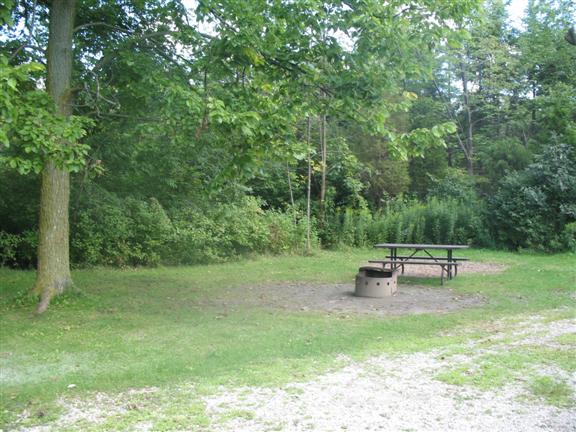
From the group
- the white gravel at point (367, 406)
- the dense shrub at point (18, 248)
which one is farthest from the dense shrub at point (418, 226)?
the white gravel at point (367, 406)

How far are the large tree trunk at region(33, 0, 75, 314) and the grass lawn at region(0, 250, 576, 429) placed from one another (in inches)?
15.9

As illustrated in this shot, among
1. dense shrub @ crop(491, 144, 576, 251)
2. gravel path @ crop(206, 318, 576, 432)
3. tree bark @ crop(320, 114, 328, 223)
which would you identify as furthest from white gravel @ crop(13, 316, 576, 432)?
dense shrub @ crop(491, 144, 576, 251)

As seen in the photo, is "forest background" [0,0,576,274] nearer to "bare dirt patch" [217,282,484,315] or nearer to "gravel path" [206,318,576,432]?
"bare dirt patch" [217,282,484,315]

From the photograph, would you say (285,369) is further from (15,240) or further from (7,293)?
(15,240)

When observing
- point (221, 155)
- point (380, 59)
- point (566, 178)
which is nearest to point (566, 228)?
point (566, 178)

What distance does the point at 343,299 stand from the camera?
29.0 feet

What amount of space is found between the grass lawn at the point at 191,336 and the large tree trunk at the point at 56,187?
15.9 inches

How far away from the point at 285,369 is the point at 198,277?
704 centimetres

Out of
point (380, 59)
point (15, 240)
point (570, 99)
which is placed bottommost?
point (15, 240)

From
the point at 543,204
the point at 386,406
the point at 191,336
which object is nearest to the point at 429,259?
the point at 191,336

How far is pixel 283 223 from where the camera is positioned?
1628 centimetres

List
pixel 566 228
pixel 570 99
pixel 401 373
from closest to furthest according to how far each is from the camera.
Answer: pixel 401 373 < pixel 566 228 < pixel 570 99

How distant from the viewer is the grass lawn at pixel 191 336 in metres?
4.57

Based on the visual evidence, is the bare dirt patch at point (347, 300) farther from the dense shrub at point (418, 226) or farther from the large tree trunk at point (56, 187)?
the dense shrub at point (418, 226)
